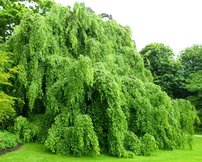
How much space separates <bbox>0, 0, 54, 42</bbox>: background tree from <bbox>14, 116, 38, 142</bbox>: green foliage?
880 cm

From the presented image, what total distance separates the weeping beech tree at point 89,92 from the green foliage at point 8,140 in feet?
3.88

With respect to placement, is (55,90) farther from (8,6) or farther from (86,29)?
(8,6)

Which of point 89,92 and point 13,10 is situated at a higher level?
point 13,10

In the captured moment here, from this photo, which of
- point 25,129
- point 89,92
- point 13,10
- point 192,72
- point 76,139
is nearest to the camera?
point 76,139

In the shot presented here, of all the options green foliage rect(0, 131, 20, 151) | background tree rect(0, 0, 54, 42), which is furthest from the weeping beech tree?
background tree rect(0, 0, 54, 42)

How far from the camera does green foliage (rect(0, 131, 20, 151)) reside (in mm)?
9828

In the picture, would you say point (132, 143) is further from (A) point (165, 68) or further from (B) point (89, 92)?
(A) point (165, 68)

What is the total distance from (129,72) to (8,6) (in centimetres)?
1013

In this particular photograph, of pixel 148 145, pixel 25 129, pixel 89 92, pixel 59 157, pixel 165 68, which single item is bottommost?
pixel 59 157

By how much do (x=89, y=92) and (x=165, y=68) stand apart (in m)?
19.4

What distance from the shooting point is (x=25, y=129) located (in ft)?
36.1

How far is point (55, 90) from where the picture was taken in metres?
10.4

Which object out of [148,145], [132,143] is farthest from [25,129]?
[148,145]

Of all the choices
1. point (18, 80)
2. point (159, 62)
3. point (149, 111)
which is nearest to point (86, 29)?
point (18, 80)
